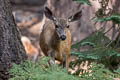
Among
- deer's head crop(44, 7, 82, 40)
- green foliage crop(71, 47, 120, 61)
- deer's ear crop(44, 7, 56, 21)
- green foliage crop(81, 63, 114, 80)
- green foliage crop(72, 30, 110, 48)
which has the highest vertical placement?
deer's ear crop(44, 7, 56, 21)

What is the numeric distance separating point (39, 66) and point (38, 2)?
1930 centimetres

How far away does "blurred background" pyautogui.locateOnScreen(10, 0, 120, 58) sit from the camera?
13.9 meters

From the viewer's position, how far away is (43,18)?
17.3m

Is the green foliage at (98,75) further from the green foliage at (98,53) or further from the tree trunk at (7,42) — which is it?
the tree trunk at (7,42)

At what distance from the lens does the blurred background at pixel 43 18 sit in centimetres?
1391

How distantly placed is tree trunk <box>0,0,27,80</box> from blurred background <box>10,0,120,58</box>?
2432mm

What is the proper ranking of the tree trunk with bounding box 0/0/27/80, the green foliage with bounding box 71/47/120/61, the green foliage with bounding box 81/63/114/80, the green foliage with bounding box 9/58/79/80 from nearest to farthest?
the green foliage with bounding box 9/58/79/80 → the green foliage with bounding box 81/63/114/80 → the tree trunk with bounding box 0/0/27/80 → the green foliage with bounding box 71/47/120/61

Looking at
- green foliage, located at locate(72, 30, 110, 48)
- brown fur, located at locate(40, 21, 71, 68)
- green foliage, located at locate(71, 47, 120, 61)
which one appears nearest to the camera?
green foliage, located at locate(71, 47, 120, 61)

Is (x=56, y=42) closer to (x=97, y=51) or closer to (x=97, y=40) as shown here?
(x=97, y=40)

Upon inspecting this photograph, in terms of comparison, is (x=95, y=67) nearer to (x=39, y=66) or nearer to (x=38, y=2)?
(x=39, y=66)

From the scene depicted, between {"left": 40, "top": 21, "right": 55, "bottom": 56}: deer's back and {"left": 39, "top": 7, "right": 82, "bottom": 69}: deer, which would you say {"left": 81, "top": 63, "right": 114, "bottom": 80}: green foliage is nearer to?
{"left": 39, "top": 7, "right": 82, "bottom": 69}: deer

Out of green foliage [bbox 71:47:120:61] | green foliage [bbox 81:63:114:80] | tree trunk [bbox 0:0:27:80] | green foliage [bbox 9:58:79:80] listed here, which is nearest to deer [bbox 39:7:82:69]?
green foliage [bbox 71:47:120:61]

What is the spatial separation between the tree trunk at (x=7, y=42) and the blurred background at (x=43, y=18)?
2432 mm

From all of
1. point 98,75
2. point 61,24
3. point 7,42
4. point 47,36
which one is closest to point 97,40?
point 61,24
